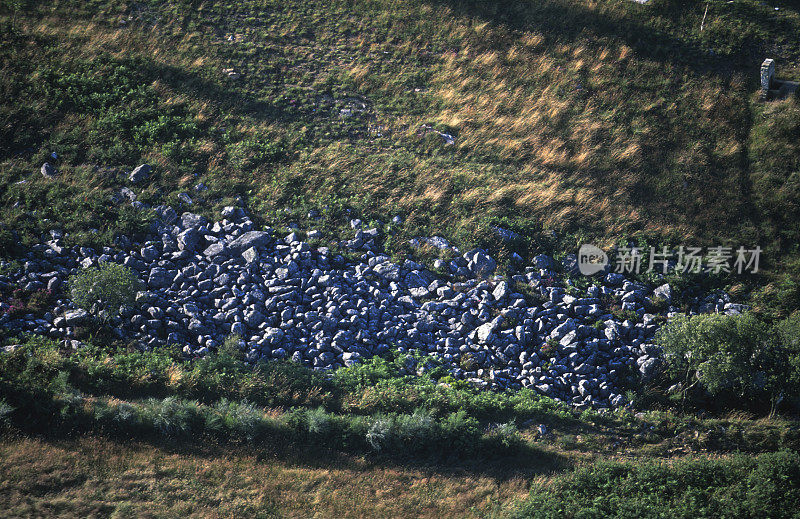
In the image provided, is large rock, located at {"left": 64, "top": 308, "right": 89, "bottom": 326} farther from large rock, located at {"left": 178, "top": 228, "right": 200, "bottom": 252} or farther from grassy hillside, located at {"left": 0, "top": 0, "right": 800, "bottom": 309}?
large rock, located at {"left": 178, "top": 228, "right": 200, "bottom": 252}

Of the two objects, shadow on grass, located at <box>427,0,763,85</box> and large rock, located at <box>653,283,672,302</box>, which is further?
shadow on grass, located at <box>427,0,763,85</box>

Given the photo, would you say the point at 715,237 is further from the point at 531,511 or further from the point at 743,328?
the point at 531,511

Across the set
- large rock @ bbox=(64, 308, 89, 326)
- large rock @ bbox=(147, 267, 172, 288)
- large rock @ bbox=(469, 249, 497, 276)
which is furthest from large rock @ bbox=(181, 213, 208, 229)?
large rock @ bbox=(469, 249, 497, 276)

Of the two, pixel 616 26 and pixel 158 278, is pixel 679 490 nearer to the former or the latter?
pixel 158 278

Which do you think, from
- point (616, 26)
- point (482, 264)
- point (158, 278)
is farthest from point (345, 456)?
point (616, 26)

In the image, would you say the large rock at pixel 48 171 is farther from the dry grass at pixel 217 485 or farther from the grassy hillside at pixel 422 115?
the dry grass at pixel 217 485

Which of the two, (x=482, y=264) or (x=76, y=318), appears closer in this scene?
(x=76, y=318)

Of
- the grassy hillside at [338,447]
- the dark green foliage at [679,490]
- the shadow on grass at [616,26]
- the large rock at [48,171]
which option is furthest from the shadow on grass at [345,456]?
the shadow on grass at [616,26]
